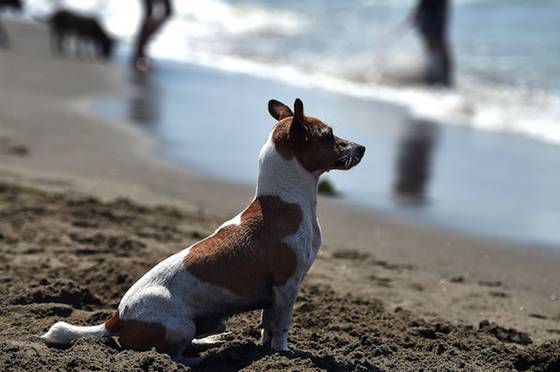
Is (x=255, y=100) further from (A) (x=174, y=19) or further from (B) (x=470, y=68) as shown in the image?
(A) (x=174, y=19)

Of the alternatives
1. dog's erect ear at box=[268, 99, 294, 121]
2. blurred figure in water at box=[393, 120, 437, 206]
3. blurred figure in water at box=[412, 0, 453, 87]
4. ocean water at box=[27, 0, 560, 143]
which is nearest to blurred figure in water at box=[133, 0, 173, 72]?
ocean water at box=[27, 0, 560, 143]

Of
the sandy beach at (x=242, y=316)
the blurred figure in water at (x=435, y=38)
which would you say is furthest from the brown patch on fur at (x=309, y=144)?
the blurred figure in water at (x=435, y=38)

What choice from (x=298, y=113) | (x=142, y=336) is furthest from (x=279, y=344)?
(x=298, y=113)

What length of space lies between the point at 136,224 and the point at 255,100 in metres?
6.64

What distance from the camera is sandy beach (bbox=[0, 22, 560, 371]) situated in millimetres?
5227

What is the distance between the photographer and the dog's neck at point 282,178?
504cm

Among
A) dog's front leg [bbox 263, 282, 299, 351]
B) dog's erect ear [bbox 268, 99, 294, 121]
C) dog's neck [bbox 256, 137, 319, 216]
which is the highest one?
dog's erect ear [bbox 268, 99, 294, 121]

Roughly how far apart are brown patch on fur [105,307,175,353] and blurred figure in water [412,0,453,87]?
12816 mm

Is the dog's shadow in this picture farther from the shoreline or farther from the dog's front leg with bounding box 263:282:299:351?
the shoreline

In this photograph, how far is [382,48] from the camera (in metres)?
20.5

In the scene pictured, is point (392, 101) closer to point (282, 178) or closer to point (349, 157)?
point (349, 157)

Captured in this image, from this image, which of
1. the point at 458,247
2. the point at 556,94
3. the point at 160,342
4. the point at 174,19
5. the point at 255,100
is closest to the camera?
the point at 160,342

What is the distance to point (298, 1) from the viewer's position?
30938 mm

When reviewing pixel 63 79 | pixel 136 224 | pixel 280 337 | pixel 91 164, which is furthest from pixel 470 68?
pixel 280 337
